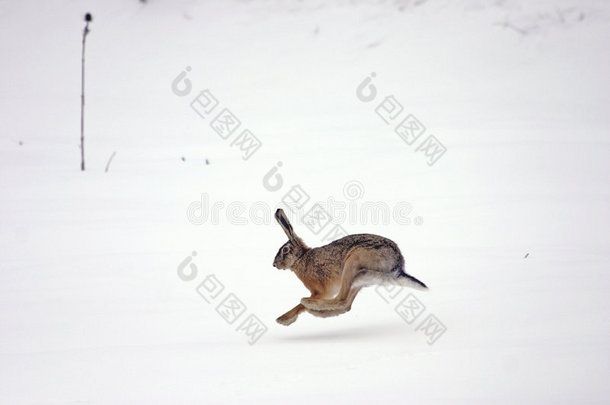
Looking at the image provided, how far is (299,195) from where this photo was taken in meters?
9.27

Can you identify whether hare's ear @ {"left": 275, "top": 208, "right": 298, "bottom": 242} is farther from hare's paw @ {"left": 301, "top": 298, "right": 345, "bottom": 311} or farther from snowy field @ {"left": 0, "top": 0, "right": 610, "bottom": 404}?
snowy field @ {"left": 0, "top": 0, "right": 610, "bottom": 404}

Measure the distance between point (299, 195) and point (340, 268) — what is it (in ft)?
14.3

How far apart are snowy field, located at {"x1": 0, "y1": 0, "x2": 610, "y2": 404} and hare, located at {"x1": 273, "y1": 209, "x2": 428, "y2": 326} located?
23 cm

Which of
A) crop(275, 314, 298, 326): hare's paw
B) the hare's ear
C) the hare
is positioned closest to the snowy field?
crop(275, 314, 298, 326): hare's paw

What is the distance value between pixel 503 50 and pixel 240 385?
12885 millimetres

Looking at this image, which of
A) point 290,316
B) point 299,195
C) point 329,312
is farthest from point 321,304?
point 299,195

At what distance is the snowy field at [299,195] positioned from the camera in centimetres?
434

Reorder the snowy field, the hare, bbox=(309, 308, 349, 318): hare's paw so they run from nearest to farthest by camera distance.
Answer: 1. the snowy field
2. the hare
3. bbox=(309, 308, 349, 318): hare's paw

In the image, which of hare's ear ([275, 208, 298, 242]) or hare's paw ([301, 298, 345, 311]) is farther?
hare's ear ([275, 208, 298, 242])

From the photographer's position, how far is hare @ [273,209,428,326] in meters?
4.84

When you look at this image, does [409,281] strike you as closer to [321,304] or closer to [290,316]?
[321,304]

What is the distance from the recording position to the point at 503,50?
623 inches

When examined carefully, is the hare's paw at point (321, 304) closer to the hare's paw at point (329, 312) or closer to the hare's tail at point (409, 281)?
the hare's paw at point (329, 312)

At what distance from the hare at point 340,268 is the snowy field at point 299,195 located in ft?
0.76
